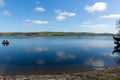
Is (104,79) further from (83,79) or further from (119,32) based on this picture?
(119,32)

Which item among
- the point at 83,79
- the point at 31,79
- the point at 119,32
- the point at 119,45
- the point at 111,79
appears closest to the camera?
the point at 111,79

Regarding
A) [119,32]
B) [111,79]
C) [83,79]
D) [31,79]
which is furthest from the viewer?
[119,32]

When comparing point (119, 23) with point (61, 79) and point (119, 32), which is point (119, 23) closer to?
point (119, 32)

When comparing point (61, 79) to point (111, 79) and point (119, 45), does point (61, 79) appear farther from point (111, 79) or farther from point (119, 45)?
point (119, 45)

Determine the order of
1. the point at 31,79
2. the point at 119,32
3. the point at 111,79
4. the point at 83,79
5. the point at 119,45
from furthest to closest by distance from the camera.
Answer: the point at 119,32 → the point at 119,45 → the point at 31,79 → the point at 83,79 → the point at 111,79

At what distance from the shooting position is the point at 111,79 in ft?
54.9

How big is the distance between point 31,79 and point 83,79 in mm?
5607

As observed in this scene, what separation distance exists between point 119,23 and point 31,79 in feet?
235

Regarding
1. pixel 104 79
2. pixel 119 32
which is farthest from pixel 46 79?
pixel 119 32

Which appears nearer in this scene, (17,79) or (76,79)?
(76,79)

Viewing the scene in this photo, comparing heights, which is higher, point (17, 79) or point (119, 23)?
point (119, 23)

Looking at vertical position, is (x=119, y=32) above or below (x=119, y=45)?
above

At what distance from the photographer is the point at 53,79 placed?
18844 mm

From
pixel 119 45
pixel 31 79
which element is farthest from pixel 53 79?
pixel 119 45
